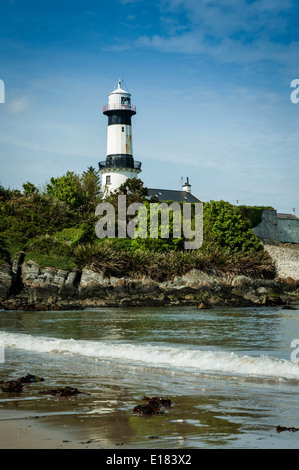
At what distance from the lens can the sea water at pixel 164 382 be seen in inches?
199

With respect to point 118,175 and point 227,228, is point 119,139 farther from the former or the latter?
point 227,228

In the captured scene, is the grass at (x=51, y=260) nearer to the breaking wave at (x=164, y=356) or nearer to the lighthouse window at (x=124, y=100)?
the breaking wave at (x=164, y=356)

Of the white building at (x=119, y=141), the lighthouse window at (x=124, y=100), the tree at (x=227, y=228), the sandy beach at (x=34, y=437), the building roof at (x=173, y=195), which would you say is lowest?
the sandy beach at (x=34, y=437)

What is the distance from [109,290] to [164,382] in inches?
965

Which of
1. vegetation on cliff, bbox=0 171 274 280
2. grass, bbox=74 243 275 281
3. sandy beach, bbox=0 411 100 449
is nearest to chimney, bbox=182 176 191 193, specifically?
vegetation on cliff, bbox=0 171 274 280

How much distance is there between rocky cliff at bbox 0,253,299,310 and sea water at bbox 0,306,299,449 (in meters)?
13.5

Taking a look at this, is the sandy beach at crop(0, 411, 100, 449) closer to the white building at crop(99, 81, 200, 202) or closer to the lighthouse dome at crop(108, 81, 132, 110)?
the white building at crop(99, 81, 200, 202)

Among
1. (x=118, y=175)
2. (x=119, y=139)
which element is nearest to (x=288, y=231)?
(x=118, y=175)

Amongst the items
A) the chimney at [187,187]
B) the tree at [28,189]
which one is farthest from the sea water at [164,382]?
the chimney at [187,187]

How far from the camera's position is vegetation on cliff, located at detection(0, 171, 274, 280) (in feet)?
113

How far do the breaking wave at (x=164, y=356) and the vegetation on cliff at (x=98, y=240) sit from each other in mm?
19665

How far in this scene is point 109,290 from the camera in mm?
32594

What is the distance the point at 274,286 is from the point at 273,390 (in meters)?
32.7
